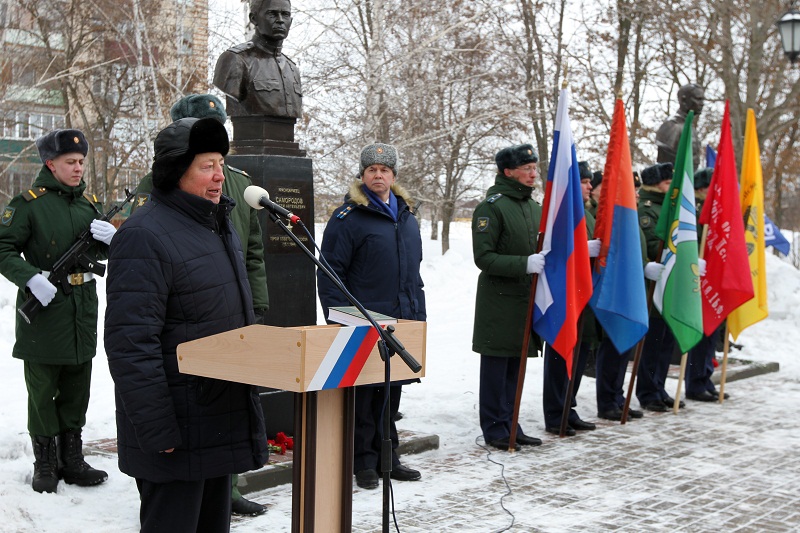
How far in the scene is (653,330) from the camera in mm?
9516

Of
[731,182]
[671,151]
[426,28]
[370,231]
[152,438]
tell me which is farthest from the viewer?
[426,28]

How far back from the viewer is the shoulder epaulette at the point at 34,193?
5.82m

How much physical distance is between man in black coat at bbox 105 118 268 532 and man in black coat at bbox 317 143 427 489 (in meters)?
2.73

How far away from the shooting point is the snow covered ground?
17.3 ft

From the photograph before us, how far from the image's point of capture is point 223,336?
3232 mm

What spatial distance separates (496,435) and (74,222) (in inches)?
138

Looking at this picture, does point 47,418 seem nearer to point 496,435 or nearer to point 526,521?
point 526,521

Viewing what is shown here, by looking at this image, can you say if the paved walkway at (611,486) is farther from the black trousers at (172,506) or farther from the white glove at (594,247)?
the black trousers at (172,506)

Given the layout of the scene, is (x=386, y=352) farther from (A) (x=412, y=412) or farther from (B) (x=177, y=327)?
(A) (x=412, y=412)

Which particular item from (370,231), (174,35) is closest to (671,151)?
(370,231)

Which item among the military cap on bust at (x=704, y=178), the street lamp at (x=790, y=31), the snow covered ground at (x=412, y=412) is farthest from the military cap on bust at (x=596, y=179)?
the street lamp at (x=790, y=31)

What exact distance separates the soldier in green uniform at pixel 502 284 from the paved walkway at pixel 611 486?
345 mm

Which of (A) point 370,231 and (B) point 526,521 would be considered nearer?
(B) point 526,521

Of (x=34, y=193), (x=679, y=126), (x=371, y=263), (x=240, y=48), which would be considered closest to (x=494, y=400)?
(x=371, y=263)
